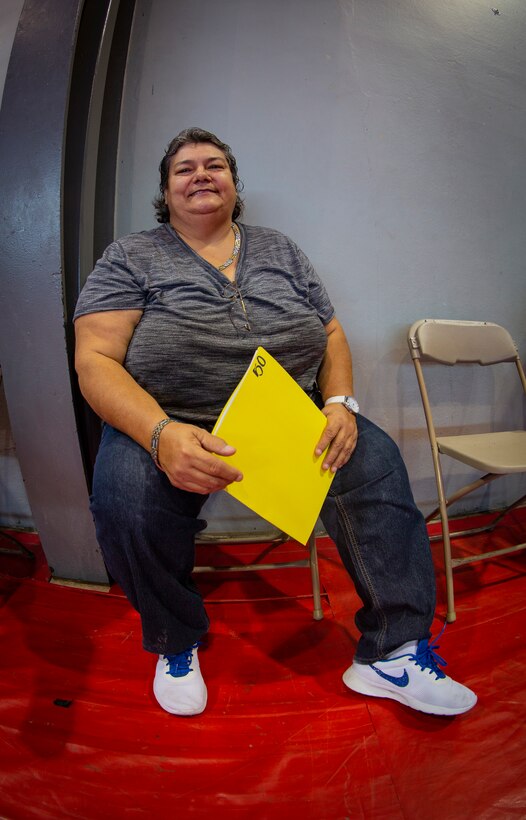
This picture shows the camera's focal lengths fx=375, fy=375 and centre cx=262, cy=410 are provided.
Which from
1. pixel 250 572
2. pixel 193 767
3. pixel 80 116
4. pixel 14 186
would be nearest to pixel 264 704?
pixel 193 767

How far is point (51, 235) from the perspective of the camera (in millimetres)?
1188

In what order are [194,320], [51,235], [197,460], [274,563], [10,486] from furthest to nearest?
[10,486] < [274,563] < [51,235] < [194,320] < [197,460]

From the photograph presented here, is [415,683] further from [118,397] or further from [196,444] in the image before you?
[118,397]

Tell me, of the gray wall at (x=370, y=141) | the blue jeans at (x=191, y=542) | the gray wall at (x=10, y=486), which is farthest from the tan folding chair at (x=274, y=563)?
the gray wall at (x=10, y=486)

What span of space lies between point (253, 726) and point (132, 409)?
→ 794 mm

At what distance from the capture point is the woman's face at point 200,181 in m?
1.08

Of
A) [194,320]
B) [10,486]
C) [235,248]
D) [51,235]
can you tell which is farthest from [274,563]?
[51,235]

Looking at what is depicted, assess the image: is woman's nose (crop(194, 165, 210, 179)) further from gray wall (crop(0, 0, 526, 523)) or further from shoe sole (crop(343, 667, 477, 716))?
shoe sole (crop(343, 667, 477, 716))

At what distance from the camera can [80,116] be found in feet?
4.10

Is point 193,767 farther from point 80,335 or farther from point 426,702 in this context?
point 80,335

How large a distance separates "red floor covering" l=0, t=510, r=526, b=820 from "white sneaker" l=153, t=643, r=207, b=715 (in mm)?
33

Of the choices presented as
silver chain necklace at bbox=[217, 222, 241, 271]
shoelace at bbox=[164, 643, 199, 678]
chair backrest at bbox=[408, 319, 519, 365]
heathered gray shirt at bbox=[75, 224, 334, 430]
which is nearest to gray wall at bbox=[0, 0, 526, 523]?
chair backrest at bbox=[408, 319, 519, 365]

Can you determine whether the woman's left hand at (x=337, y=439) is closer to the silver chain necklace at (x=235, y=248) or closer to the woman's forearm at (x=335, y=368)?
the woman's forearm at (x=335, y=368)

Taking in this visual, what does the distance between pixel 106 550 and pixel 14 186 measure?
3.87 feet
